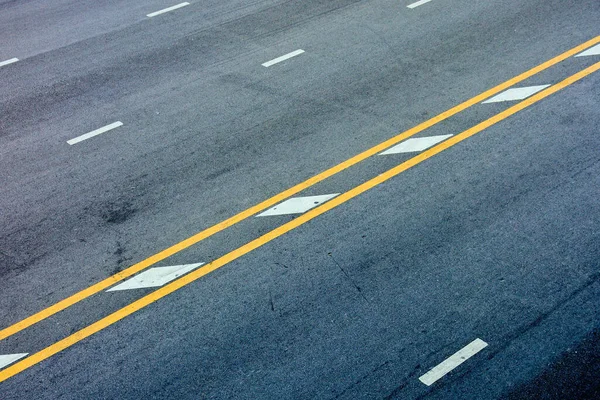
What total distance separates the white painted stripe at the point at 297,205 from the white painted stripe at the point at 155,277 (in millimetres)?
1124

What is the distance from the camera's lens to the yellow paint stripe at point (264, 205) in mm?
7410

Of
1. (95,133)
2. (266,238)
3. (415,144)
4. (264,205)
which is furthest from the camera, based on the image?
(95,133)

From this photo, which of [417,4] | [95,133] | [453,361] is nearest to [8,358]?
[453,361]

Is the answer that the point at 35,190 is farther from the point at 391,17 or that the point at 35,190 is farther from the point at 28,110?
the point at 391,17

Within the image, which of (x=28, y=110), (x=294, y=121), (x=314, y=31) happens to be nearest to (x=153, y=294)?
(x=294, y=121)

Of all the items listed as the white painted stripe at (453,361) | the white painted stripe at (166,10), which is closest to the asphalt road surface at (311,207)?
the white painted stripe at (453,361)

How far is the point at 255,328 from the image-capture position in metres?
6.88

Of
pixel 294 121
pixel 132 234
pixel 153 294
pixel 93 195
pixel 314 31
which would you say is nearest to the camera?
pixel 153 294

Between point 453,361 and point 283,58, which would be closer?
point 453,361

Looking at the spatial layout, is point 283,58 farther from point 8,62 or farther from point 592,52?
point 8,62

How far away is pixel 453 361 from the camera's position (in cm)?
638

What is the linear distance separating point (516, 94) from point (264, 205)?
153 inches

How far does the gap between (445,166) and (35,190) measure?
4952 millimetres

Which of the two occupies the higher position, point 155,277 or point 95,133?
point 95,133
